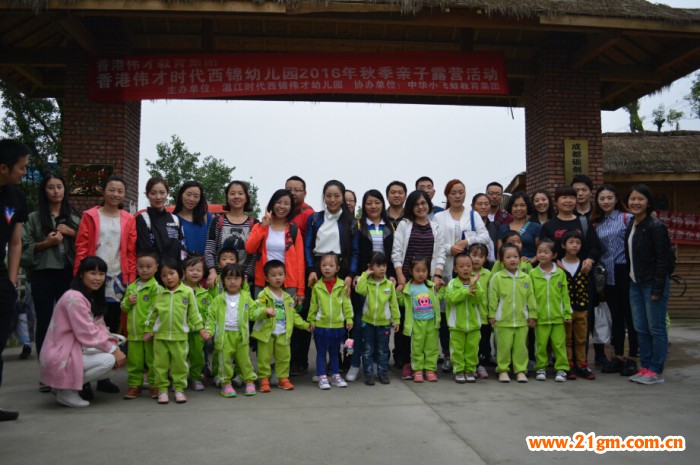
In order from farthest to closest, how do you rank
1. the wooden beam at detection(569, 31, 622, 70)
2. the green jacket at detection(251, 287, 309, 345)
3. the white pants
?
the wooden beam at detection(569, 31, 622, 70) → the green jacket at detection(251, 287, 309, 345) → the white pants

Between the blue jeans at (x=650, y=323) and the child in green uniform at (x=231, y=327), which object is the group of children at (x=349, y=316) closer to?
the child in green uniform at (x=231, y=327)

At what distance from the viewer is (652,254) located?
15.4ft

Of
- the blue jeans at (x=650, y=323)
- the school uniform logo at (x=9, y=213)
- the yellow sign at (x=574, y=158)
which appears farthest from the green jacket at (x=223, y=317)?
the yellow sign at (x=574, y=158)

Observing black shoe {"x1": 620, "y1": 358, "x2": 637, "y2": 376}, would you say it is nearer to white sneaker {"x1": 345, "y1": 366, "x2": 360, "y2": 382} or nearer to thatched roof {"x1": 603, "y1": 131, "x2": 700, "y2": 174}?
white sneaker {"x1": 345, "y1": 366, "x2": 360, "y2": 382}

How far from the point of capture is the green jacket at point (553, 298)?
487 centimetres

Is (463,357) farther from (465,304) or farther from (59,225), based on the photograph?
(59,225)

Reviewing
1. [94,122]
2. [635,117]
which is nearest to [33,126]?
[94,122]

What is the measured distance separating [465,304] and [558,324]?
86 cm

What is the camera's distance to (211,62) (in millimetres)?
7867

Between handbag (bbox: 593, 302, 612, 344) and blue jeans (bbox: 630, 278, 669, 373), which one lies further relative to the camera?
handbag (bbox: 593, 302, 612, 344)

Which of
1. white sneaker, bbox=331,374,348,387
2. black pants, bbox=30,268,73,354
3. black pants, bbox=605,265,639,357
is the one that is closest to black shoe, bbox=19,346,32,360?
black pants, bbox=30,268,73,354

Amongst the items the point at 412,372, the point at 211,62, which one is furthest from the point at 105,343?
the point at 211,62

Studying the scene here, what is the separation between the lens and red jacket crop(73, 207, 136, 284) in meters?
4.42

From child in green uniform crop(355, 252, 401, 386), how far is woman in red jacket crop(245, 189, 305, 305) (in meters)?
0.53
